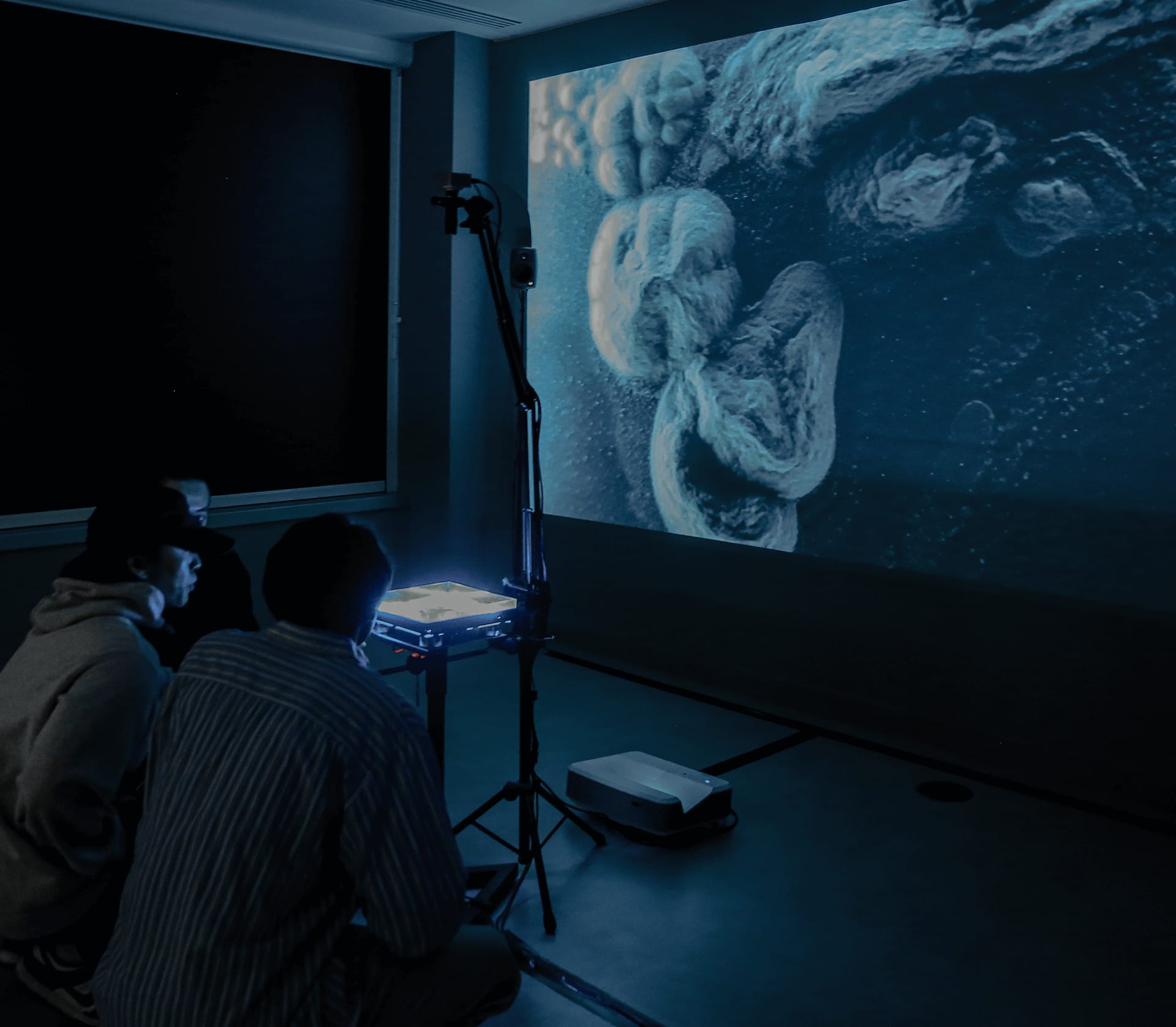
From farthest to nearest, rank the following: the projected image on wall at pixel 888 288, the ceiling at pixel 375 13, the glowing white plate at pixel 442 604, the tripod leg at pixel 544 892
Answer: the ceiling at pixel 375 13 < the projected image on wall at pixel 888 288 < the glowing white plate at pixel 442 604 < the tripod leg at pixel 544 892

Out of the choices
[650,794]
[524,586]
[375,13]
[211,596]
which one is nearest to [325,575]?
[524,586]

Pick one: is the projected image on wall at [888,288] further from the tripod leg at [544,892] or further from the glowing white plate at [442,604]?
the tripod leg at [544,892]

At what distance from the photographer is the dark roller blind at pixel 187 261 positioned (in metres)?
4.01

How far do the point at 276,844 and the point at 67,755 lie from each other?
51cm

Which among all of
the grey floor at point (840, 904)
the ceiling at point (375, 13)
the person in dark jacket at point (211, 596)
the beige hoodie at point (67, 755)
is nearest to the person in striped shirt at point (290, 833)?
the beige hoodie at point (67, 755)

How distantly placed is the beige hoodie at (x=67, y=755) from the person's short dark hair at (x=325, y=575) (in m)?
0.39

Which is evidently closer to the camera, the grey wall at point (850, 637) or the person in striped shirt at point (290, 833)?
the person in striped shirt at point (290, 833)

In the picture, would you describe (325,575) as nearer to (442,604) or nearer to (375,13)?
(442,604)

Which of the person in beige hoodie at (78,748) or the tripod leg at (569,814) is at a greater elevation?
the person in beige hoodie at (78,748)

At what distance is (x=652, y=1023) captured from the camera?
7.39 feet

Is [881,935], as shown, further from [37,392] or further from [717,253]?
[37,392]

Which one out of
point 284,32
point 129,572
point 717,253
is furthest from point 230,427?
point 129,572

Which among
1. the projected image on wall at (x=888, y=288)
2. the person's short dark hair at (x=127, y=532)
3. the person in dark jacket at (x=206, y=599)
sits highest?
the projected image on wall at (x=888, y=288)

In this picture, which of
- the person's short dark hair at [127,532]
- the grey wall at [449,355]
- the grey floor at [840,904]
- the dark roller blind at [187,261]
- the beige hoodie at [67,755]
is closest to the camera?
the beige hoodie at [67,755]
